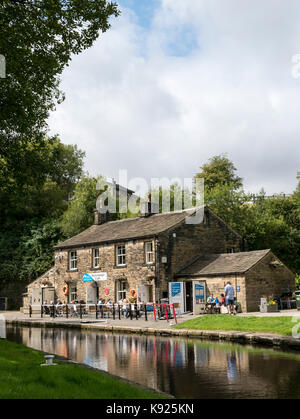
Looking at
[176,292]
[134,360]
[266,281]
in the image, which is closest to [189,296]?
[176,292]

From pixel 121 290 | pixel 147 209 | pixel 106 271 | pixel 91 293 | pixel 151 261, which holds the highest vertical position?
pixel 147 209

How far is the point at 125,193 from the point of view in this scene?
244 feet

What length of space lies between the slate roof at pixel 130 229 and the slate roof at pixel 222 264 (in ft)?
10.3

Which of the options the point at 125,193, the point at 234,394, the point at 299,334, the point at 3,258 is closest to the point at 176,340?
the point at 299,334

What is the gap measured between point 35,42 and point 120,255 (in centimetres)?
2037

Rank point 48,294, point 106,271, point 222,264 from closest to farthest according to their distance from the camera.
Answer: point 222,264
point 106,271
point 48,294

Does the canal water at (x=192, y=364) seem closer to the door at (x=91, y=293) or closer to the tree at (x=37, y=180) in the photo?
the tree at (x=37, y=180)

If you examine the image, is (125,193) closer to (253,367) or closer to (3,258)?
(3,258)

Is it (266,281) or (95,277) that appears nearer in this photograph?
(266,281)

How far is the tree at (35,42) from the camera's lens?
48.1 ft

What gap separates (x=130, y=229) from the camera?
34656mm

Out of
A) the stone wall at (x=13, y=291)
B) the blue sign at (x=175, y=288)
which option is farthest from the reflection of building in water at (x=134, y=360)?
the stone wall at (x=13, y=291)

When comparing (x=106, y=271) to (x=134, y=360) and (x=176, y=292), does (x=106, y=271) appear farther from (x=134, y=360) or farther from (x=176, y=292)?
(x=134, y=360)
